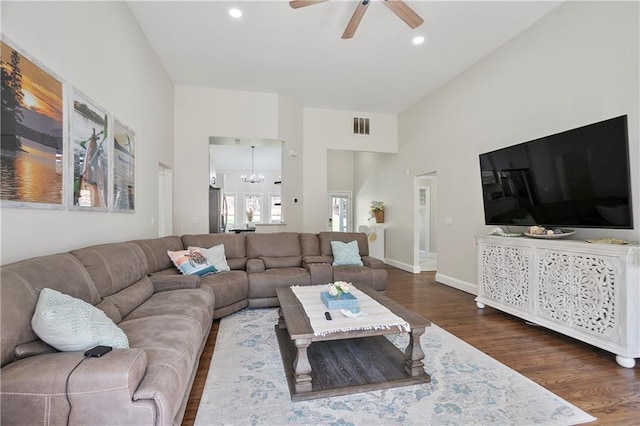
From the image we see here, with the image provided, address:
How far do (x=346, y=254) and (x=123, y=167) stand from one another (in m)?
2.99

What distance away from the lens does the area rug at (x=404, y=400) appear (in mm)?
Answer: 1725

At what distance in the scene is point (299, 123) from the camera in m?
6.12

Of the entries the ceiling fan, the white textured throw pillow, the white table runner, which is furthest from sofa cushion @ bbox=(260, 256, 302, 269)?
the ceiling fan

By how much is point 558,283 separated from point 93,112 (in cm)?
457

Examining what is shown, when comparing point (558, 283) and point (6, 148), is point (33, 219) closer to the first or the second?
point (6, 148)

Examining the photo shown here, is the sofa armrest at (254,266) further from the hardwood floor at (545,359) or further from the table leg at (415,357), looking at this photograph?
the table leg at (415,357)

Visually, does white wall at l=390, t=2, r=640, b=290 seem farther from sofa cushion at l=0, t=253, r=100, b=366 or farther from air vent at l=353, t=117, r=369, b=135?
sofa cushion at l=0, t=253, r=100, b=366

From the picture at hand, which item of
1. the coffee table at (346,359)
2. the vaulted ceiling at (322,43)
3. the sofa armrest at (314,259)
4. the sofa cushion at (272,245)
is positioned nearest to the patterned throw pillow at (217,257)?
the sofa cushion at (272,245)

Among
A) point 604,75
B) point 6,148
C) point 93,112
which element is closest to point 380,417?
point 6,148

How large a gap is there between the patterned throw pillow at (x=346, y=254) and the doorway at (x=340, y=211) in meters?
4.98

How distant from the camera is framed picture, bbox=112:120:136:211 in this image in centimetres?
294

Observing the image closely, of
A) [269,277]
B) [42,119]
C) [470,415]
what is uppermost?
[42,119]

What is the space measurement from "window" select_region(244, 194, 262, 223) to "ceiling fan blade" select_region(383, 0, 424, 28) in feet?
30.9

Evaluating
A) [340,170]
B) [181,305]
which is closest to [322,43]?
[181,305]
